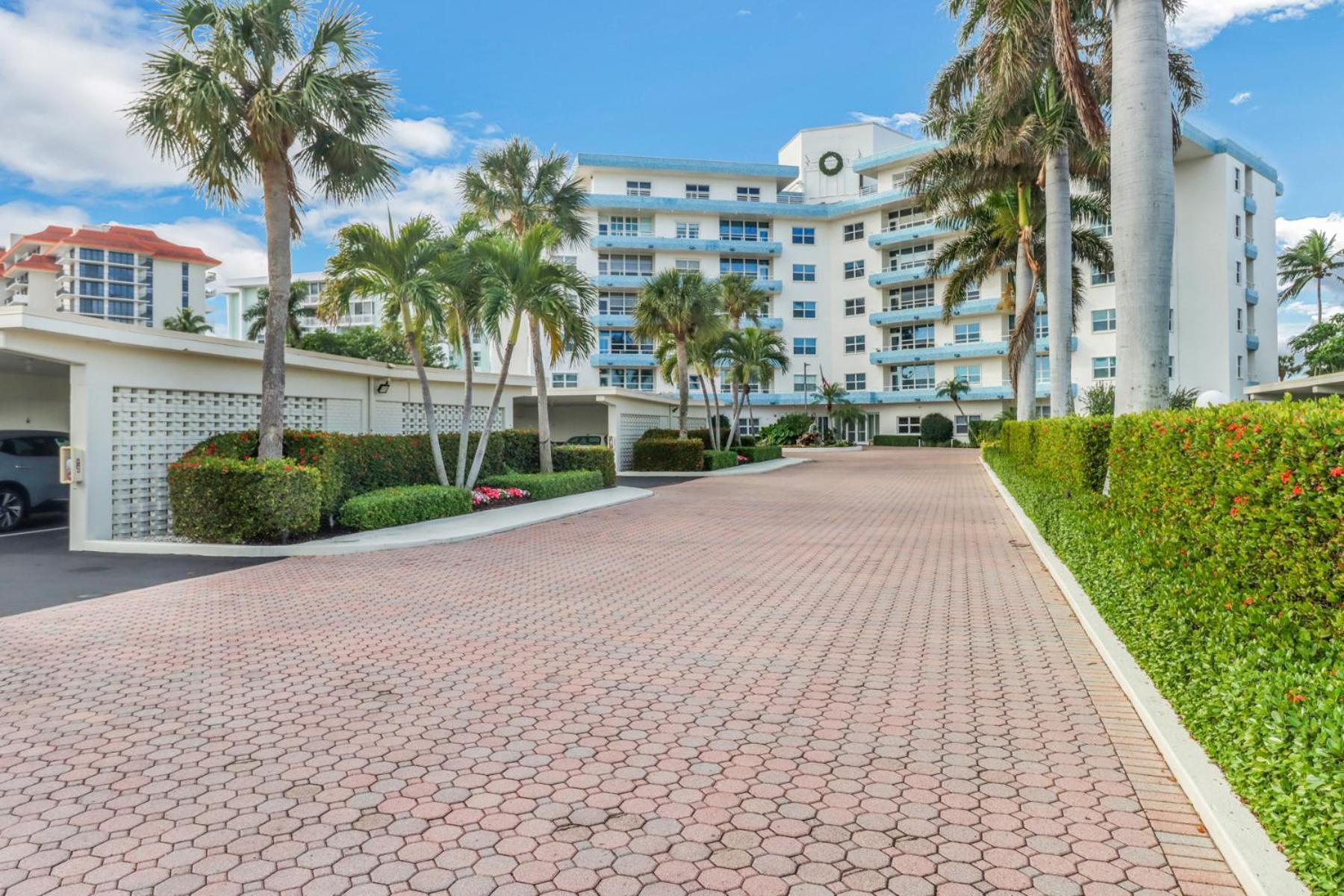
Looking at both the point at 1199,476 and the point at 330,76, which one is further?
the point at 330,76

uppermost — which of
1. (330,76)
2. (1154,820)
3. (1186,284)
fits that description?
(1186,284)

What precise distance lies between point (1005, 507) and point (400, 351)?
55868mm

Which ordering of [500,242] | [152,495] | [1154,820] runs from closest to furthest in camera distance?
[1154,820]
[152,495]
[500,242]

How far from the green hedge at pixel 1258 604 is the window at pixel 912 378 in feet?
210

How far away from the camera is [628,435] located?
3550 cm

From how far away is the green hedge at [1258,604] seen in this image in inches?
128

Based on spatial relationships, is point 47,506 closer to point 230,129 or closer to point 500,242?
point 230,129

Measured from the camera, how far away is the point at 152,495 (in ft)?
45.4

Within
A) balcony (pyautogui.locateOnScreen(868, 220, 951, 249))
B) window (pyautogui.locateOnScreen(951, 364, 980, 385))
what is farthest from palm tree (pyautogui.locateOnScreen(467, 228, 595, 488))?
window (pyautogui.locateOnScreen(951, 364, 980, 385))

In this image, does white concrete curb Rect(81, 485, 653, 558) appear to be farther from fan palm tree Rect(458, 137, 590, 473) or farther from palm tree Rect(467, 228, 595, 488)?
fan palm tree Rect(458, 137, 590, 473)

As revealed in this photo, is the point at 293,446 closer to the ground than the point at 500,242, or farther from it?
closer to the ground

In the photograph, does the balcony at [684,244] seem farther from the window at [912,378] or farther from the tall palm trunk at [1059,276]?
the tall palm trunk at [1059,276]

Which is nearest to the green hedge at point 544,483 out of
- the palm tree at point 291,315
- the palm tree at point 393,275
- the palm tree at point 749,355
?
the palm tree at point 393,275

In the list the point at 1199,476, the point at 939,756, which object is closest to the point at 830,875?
the point at 939,756
